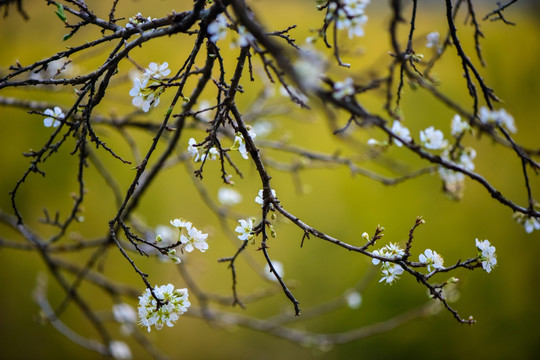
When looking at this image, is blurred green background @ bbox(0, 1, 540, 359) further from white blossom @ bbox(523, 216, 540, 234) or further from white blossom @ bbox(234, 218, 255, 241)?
white blossom @ bbox(234, 218, 255, 241)

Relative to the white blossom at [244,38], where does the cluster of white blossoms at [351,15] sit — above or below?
above

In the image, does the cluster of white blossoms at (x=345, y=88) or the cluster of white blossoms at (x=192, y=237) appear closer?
the cluster of white blossoms at (x=345, y=88)

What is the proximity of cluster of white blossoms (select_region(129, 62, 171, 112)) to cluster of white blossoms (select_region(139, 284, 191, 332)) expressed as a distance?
0.36 meters

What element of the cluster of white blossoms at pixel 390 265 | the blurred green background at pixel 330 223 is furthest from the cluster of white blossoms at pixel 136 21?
the blurred green background at pixel 330 223

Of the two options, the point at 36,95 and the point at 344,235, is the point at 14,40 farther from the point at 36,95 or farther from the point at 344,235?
the point at 344,235

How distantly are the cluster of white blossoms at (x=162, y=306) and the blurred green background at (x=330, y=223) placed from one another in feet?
6.49

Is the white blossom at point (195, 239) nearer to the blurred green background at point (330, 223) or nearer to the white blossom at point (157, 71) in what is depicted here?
the white blossom at point (157, 71)

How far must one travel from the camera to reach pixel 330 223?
3078 mm

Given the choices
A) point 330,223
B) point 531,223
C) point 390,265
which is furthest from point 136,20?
point 330,223

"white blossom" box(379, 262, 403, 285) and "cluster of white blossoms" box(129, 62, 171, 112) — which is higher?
"cluster of white blossoms" box(129, 62, 171, 112)

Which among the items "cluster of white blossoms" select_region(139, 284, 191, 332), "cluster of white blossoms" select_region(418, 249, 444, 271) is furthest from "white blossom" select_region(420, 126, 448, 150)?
"cluster of white blossoms" select_region(139, 284, 191, 332)

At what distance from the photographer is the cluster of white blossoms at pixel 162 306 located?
764 millimetres

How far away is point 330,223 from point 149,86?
2476 mm

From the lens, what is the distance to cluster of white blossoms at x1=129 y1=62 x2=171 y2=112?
0.77 metres
